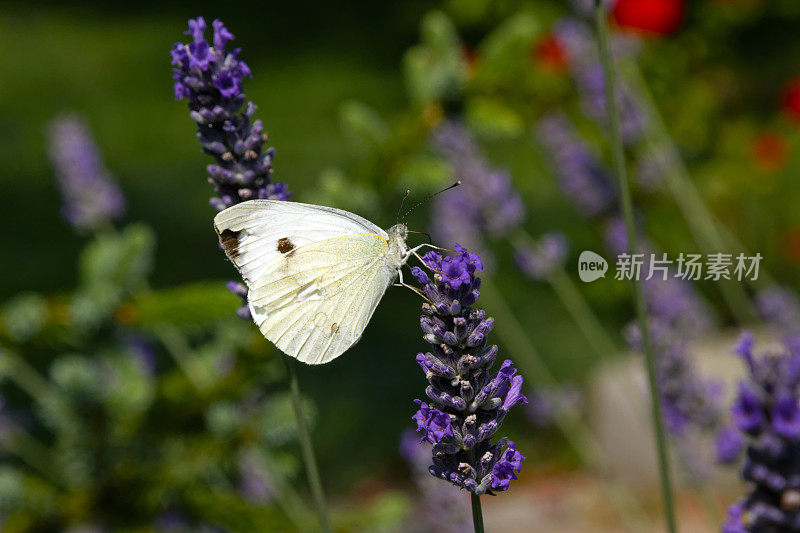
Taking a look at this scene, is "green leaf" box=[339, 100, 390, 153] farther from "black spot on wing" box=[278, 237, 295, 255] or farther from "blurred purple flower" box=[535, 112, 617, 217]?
"blurred purple flower" box=[535, 112, 617, 217]

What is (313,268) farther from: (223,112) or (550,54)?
(550,54)

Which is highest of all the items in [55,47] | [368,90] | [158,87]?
[55,47]

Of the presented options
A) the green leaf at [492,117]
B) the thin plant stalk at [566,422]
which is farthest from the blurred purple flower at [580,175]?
the green leaf at [492,117]

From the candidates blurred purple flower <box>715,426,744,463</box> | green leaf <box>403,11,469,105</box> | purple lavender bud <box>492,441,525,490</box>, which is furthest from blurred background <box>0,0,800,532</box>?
purple lavender bud <box>492,441,525,490</box>

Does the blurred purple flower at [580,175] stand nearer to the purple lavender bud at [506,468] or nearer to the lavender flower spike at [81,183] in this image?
the lavender flower spike at [81,183]

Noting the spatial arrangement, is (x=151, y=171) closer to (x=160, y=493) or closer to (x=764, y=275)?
(x=764, y=275)

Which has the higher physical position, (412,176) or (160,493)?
(412,176)

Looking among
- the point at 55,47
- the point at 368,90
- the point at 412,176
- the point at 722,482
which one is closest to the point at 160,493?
the point at 412,176
